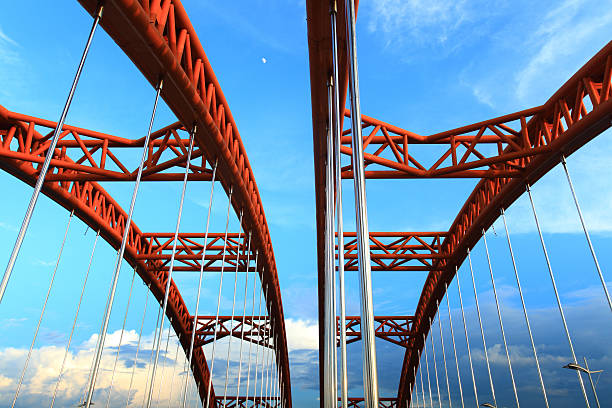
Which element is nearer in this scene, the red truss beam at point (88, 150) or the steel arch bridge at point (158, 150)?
the steel arch bridge at point (158, 150)

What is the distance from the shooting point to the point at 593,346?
87812 millimetres

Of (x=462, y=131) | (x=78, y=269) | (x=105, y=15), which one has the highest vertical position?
(x=78, y=269)

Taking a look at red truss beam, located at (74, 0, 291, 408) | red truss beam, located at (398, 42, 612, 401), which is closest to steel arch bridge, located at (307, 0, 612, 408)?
red truss beam, located at (398, 42, 612, 401)

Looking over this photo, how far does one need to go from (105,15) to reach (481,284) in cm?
10682

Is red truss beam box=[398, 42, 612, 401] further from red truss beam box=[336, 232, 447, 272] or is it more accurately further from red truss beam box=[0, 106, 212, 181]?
red truss beam box=[0, 106, 212, 181]

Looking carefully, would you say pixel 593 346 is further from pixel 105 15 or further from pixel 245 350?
pixel 105 15

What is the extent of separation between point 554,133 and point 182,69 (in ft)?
27.2

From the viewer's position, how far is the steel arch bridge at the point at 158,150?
22.5 feet

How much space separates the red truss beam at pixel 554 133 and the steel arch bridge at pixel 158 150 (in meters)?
7.61

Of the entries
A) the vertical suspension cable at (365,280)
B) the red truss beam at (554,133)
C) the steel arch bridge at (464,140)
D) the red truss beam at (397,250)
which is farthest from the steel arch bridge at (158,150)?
the red truss beam at (554,133)

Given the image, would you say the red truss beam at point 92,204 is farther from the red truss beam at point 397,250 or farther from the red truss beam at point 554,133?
the red truss beam at point 554,133

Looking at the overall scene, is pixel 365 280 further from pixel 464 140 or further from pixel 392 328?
pixel 392 328

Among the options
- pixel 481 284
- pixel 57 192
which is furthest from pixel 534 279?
pixel 57 192

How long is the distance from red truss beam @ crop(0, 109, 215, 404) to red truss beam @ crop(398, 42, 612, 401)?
1150 centimetres
